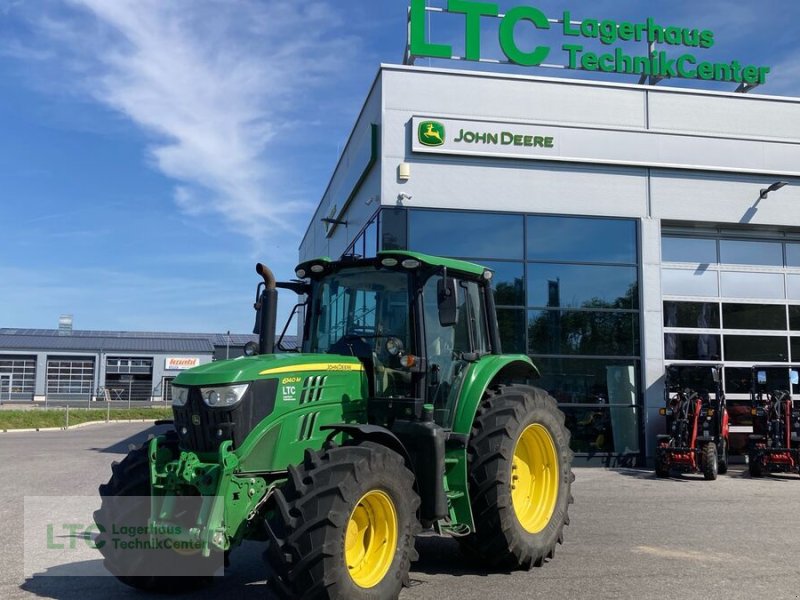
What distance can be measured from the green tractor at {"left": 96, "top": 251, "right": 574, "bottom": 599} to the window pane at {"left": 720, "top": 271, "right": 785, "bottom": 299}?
1122 cm

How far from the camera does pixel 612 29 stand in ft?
54.3

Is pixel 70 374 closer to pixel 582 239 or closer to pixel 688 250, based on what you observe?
pixel 582 239

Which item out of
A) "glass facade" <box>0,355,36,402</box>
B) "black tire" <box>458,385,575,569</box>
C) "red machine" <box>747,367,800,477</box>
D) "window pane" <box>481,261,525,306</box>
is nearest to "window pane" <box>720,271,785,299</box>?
"red machine" <box>747,367,800,477</box>

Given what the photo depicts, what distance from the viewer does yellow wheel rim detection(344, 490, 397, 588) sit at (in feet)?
16.4

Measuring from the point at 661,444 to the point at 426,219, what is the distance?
608 centimetres

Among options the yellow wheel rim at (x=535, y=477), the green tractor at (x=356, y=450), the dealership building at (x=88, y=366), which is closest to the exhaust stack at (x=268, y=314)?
the green tractor at (x=356, y=450)

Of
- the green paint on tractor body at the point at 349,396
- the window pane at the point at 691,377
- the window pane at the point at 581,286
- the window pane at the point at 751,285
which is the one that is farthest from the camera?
the window pane at the point at 751,285

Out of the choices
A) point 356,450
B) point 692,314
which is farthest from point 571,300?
point 356,450

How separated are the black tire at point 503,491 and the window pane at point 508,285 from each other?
27.3ft

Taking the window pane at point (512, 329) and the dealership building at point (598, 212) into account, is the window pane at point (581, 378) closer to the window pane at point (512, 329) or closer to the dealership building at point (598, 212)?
the dealership building at point (598, 212)

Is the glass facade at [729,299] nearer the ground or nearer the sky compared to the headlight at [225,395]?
nearer the sky

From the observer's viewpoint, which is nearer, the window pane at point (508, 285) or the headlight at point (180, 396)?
the headlight at point (180, 396)

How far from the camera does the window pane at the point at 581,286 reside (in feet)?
50.5

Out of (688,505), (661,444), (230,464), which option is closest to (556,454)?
(230,464)
